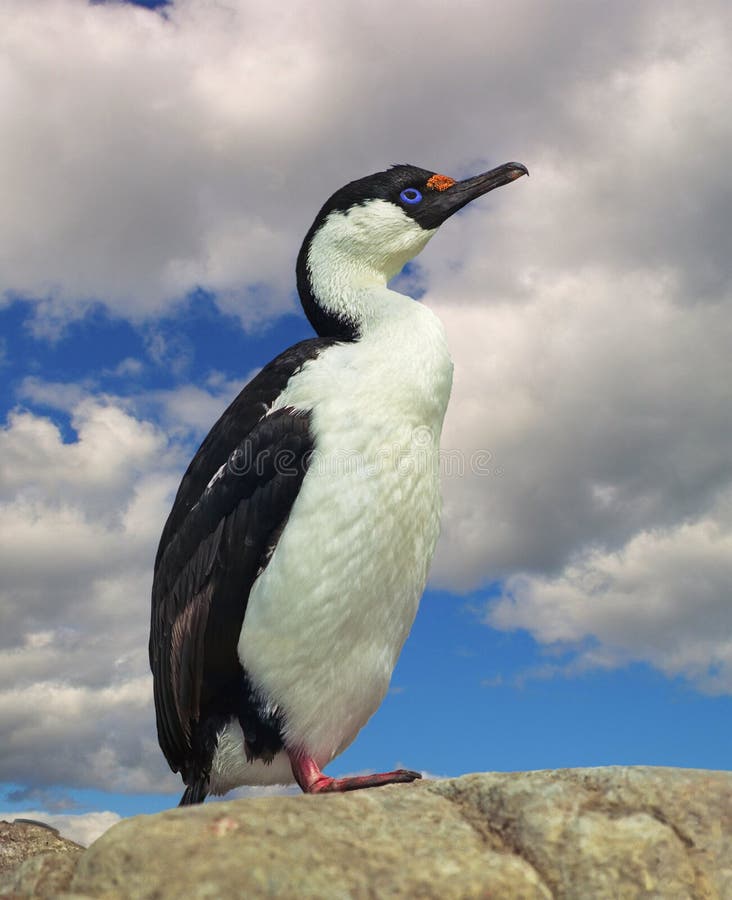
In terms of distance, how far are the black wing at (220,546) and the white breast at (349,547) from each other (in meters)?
0.13

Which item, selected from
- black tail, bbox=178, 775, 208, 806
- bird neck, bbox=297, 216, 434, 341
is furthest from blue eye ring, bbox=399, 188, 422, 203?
black tail, bbox=178, 775, 208, 806

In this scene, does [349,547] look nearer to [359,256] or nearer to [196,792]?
[196,792]

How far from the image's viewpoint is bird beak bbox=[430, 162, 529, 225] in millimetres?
7582

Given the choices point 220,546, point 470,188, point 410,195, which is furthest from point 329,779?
point 470,188

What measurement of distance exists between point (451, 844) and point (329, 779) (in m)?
1.81

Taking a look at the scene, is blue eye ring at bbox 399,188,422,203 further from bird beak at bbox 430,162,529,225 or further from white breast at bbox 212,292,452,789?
white breast at bbox 212,292,452,789

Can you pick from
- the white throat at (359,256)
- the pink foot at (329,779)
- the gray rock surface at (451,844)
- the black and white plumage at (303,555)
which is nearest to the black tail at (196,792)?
the black and white plumage at (303,555)

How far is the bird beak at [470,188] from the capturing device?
7.58 m

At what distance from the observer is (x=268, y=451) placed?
605 centimetres

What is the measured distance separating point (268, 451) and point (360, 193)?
2421 mm

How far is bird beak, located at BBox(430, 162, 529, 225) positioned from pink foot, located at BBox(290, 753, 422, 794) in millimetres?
4390

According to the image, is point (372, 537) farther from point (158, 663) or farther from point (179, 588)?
point (158, 663)

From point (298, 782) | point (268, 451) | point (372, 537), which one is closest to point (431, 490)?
point (372, 537)

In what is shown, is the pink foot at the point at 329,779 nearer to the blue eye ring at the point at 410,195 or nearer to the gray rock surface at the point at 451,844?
the gray rock surface at the point at 451,844
